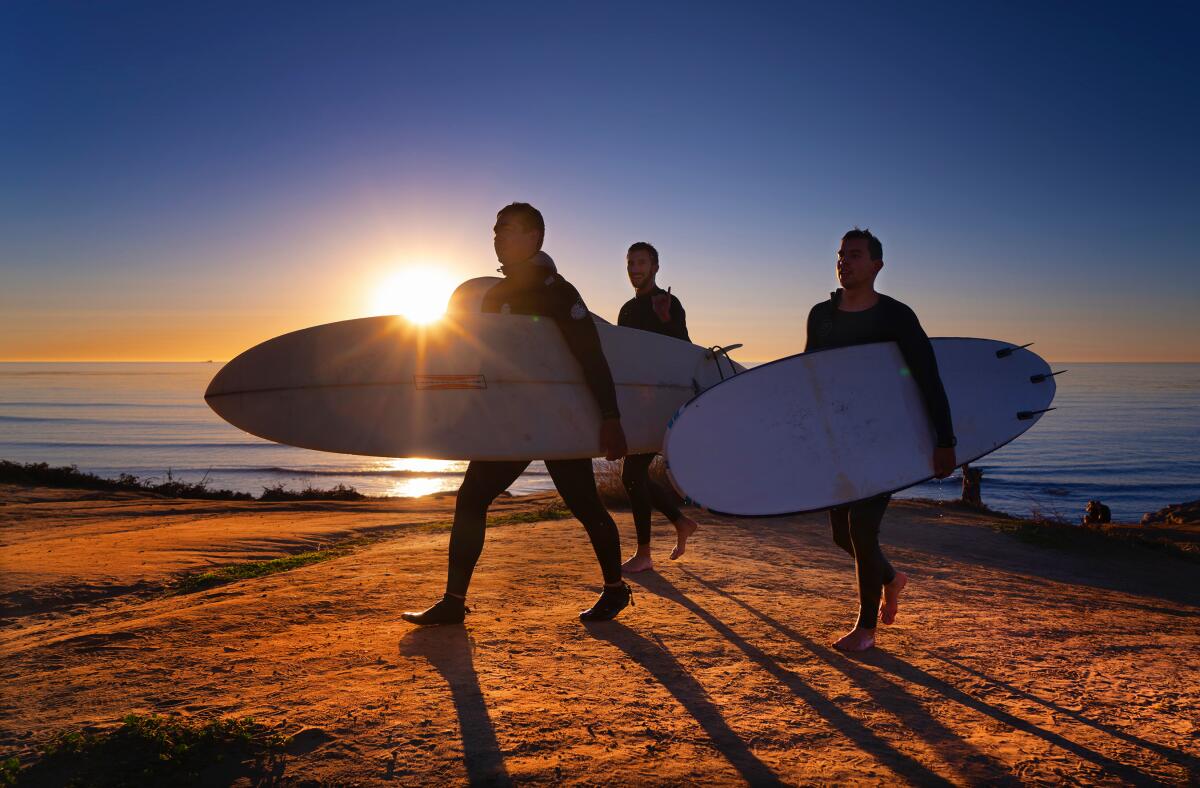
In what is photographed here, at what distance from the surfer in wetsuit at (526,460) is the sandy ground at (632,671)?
36cm

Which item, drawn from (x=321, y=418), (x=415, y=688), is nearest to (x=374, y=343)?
(x=321, y=418)

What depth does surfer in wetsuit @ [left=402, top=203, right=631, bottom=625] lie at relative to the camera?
3316 millimetres

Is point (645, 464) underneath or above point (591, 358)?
underneath

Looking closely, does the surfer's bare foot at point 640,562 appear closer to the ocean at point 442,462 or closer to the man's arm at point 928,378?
the man's arm at point 928,378

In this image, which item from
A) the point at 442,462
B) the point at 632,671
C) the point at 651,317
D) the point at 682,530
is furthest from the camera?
the point at 442,462

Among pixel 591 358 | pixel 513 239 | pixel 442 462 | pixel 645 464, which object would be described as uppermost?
pixel 513 239

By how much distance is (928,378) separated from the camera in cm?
307

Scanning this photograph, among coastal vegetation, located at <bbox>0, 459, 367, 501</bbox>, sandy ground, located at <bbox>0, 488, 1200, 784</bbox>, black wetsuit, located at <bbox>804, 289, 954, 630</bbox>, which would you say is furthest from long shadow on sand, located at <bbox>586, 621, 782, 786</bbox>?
coastal vegetation, located at <bbox>0, 459, 367, 501</bbox>

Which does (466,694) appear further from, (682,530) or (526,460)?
(682,530)

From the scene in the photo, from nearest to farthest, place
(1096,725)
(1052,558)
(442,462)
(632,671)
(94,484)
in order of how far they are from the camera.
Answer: (1096,725) → (632,671) → (1052,558) → (94,484) → (442,462)

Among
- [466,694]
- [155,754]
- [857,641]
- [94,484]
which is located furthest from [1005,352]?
[94,484]

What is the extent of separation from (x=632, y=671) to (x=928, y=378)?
1.86m

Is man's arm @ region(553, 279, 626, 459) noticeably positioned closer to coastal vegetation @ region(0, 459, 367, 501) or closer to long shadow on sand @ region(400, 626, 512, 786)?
long shadow on sand @ region(400, 626, 512, 786)

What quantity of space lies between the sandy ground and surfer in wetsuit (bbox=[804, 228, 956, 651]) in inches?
9.4
